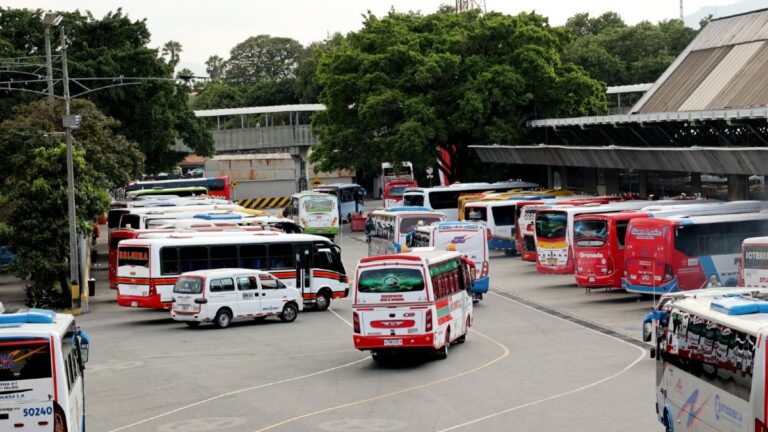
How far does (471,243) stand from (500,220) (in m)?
19.5

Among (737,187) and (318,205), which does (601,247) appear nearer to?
(737,187)

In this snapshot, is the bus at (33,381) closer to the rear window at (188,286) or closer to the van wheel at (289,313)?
the rear window at (188,286)

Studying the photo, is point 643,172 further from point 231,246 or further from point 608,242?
point 231,246

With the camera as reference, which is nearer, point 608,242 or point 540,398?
point 540,398

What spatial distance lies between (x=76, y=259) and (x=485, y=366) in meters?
19.6

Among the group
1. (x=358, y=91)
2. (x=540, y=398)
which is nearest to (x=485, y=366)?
(x=540, y=398)

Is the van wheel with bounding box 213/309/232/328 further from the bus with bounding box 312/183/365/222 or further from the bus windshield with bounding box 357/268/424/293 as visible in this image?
the bus with bounding box 312/183/365/222

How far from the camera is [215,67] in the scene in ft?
602

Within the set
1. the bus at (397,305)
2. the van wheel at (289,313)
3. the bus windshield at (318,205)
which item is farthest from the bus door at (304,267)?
the bus windshield at (318,205)

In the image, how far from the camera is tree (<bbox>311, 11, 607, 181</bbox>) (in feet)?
246

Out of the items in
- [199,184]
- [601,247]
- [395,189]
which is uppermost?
[199,184]

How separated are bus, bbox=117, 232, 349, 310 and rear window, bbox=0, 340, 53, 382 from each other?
76.4ft

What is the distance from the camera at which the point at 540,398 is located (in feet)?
78.4

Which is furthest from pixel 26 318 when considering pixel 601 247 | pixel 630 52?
pixel 630 52
